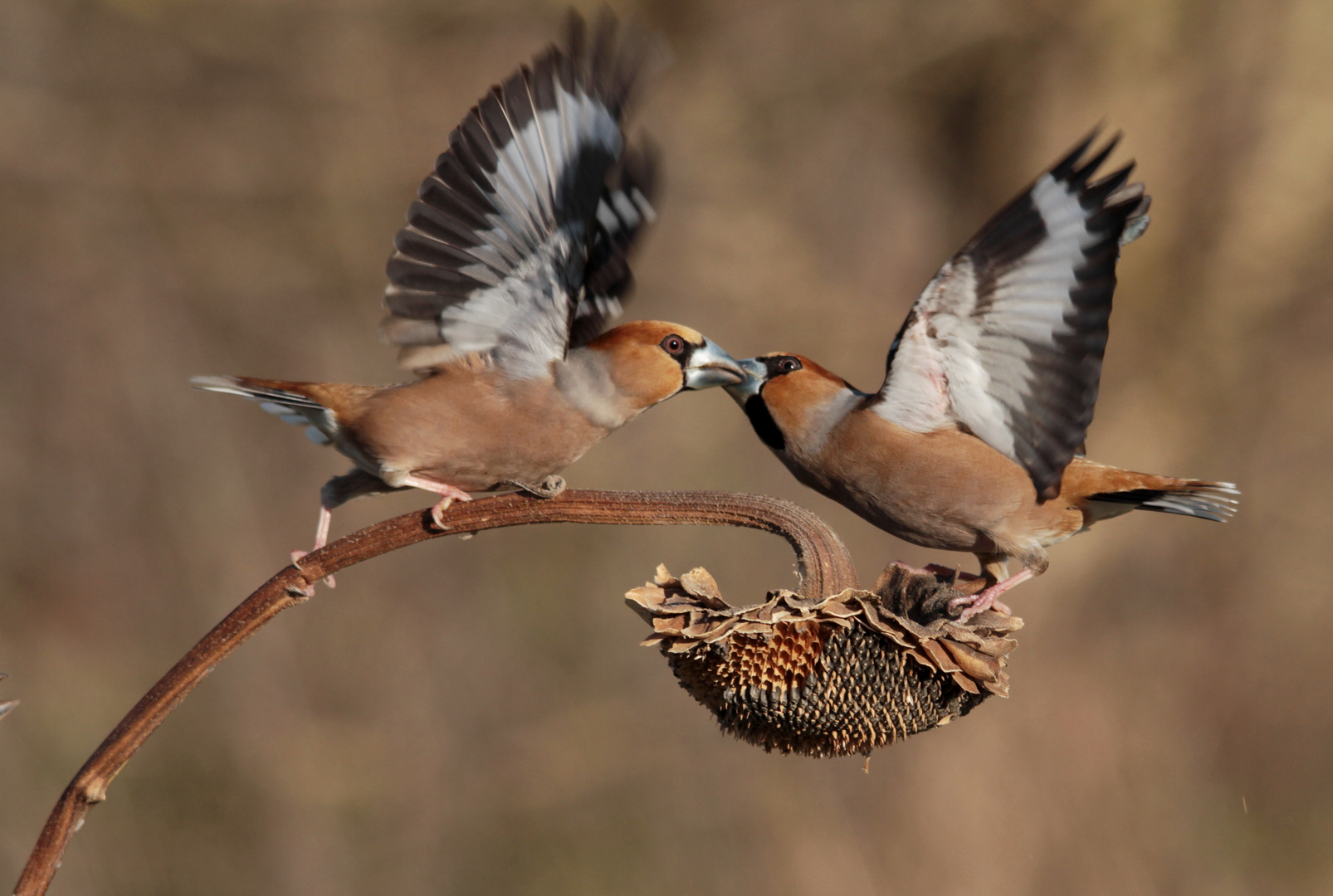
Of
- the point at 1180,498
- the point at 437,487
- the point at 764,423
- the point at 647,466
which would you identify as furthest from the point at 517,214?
the point at 647,466

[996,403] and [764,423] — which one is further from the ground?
[764,423]

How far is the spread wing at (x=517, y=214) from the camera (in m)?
3.38

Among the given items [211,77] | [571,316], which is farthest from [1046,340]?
[211,77]

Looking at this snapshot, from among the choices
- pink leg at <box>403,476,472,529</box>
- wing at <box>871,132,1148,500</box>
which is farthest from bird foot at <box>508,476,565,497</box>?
wing at <box>871,132,1148,500</box>

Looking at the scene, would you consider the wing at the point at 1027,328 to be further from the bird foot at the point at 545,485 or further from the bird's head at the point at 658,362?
the bird foot at the point at 545,485

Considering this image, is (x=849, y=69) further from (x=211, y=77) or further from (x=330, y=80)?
(x=211, y=77)

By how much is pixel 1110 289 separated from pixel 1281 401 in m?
6.33

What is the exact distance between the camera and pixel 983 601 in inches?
133

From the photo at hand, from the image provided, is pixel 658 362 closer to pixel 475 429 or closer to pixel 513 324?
pixel 513 324

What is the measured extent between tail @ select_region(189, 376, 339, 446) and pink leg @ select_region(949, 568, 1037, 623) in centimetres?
217

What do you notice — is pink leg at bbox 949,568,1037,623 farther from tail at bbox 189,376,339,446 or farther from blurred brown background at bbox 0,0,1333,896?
blurred brown background at bbox 0,0,1333,896

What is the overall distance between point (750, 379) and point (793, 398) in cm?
17

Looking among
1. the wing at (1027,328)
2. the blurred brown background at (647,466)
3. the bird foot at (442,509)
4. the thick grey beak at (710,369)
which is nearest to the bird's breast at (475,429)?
the bird foot at (442,509)

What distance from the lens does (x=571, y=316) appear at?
144 inches
